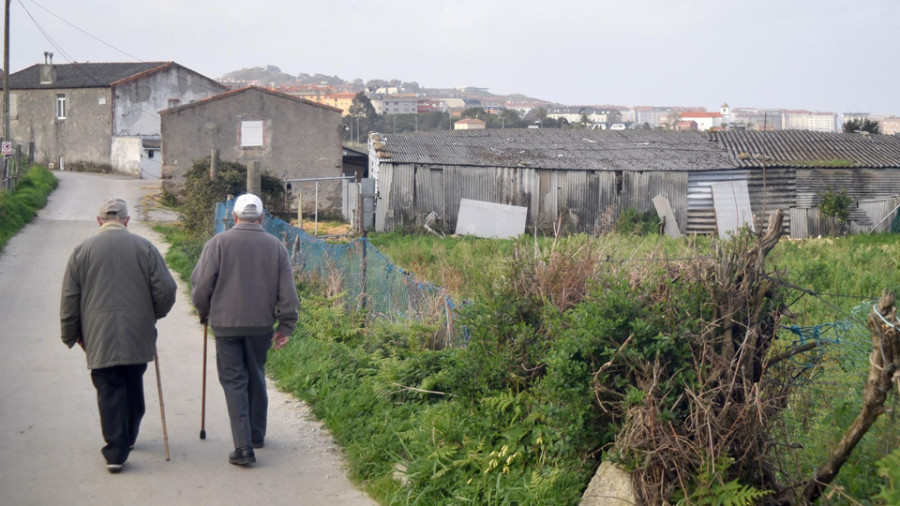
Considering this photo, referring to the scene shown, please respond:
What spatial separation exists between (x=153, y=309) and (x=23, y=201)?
2118 cm

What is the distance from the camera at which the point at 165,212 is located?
28156mm

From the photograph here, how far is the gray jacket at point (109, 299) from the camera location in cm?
561

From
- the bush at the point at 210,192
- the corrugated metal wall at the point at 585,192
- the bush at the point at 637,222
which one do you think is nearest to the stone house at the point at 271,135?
the corrugated metal wall at the point at 585,192

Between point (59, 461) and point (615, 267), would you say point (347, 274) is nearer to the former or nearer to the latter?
point (59, 461)

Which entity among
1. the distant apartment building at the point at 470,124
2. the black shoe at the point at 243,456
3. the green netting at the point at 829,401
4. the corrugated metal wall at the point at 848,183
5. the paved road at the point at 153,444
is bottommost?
the paved road at the point at 153,444

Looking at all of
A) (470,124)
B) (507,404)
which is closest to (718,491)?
(507,404)

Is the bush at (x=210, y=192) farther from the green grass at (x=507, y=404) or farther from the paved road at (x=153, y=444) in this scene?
the green grass at (x=507, y=404)

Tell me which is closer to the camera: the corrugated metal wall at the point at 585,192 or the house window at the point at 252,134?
the corrugated metal wall at the point at 585,192

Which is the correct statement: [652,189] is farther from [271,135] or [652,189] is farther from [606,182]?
[271,135]

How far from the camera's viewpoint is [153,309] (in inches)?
232

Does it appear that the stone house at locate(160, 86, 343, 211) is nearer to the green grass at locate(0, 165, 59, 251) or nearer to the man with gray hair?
the green grass at locate(0, 165, 59, 251)

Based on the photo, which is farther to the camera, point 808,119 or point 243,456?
A: point 808,119

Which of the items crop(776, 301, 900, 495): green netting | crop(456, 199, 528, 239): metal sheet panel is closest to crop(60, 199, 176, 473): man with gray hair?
crop(776, 301, 900, 495): green netting

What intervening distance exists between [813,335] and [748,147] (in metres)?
30.0
